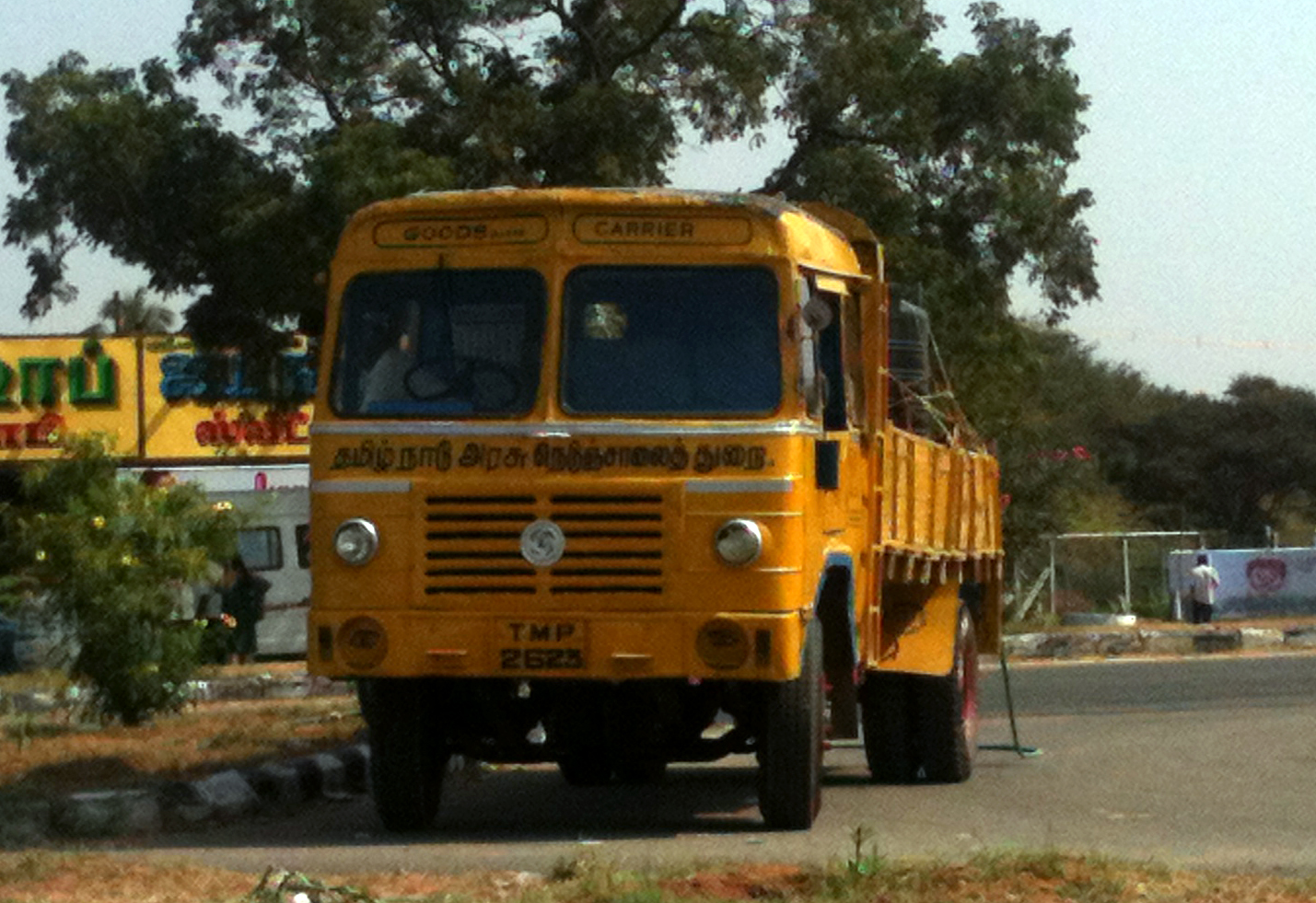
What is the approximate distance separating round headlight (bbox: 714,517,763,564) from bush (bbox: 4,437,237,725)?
7084 mm

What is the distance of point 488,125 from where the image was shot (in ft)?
71.7

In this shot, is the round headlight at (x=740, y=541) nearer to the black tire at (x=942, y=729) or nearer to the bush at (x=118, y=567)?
the black tire at (x=942, y=729)

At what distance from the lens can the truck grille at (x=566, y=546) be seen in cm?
1186

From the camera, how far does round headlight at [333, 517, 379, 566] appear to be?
1201cm

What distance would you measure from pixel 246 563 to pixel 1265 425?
46139mm

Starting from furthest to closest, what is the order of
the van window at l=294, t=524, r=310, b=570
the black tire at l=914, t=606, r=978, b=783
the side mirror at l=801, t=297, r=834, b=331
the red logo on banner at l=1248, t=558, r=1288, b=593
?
A: the red logo on banner at l=1248, t=558, r=1288, b=593
the van window at l=294, t=524, r=310, b=570
the black tire at l=914, t=606, r=978, b=783
the side mirror at l=801, t=297, r=834, b=331

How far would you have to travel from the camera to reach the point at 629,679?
12.0 m

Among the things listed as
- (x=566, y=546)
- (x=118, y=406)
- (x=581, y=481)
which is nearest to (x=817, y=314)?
(x=581, y=481)

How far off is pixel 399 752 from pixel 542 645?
1093 millimetres

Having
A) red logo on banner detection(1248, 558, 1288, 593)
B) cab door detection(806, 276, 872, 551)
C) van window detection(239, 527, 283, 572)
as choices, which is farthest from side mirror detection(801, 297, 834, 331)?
red logo on banner detection(1248, 558, 1288, 593)

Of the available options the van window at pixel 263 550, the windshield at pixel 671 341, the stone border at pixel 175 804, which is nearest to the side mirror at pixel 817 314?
the windshield at pixel 671 341

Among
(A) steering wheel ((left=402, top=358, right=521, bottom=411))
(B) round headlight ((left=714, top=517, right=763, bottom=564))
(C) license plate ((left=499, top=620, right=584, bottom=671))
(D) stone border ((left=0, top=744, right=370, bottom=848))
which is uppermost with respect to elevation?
(A) steering wheel ((left=402, top=358, right=521, bottom=411))

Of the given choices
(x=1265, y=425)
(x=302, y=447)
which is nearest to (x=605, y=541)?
(x=302, y=447)

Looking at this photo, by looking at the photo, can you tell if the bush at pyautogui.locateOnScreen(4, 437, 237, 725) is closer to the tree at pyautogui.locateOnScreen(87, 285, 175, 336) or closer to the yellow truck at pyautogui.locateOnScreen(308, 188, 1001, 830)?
the yellow truck at pyautogui.locateOnScreen(308, 188, 1001, 830)
